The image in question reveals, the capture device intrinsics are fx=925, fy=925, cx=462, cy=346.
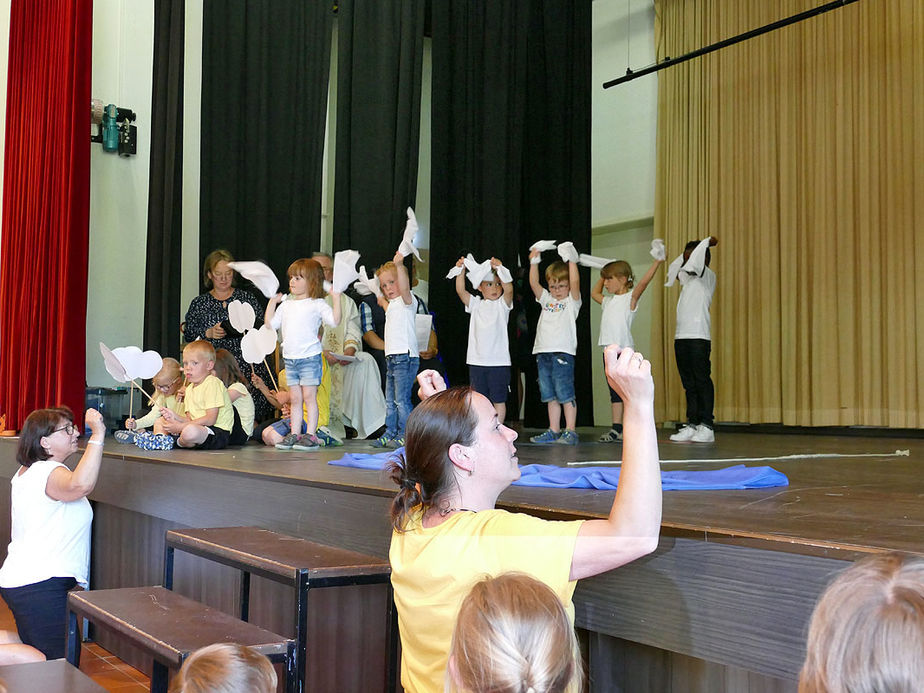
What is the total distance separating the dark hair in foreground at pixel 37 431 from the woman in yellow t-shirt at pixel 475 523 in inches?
85.5

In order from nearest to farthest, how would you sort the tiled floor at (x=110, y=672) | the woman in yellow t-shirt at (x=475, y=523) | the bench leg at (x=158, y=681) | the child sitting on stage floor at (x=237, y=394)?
1. the woman in yellow t-shirt at (x=475, y=523)
2. the bench leg at (x=158, y=681)
3. the tiled floor at (x=110, y=672)
4. the child sitting on stage floor at (x=237, y=394)

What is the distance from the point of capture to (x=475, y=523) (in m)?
1.61

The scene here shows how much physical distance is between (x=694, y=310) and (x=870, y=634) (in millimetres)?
5188

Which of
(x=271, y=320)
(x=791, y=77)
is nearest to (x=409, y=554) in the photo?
(x=271, y=320)

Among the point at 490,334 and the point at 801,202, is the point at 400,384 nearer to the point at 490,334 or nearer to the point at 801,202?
the point at 490,334

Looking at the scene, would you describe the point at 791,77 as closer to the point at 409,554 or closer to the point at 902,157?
the point at 902,157

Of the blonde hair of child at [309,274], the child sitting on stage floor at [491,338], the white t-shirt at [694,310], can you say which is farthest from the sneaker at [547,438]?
the blonde hair of child at [309,274]

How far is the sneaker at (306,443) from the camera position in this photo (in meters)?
4.99

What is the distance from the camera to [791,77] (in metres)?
8.08

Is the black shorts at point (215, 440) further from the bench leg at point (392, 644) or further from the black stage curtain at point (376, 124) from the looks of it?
the bench leg at point (392, 644)

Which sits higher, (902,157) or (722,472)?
(902,157)

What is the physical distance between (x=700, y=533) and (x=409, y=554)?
22.0 inches

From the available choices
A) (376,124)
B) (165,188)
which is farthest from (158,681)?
(376,124)

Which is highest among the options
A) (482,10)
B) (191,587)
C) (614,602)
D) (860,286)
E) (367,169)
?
(482,10)
